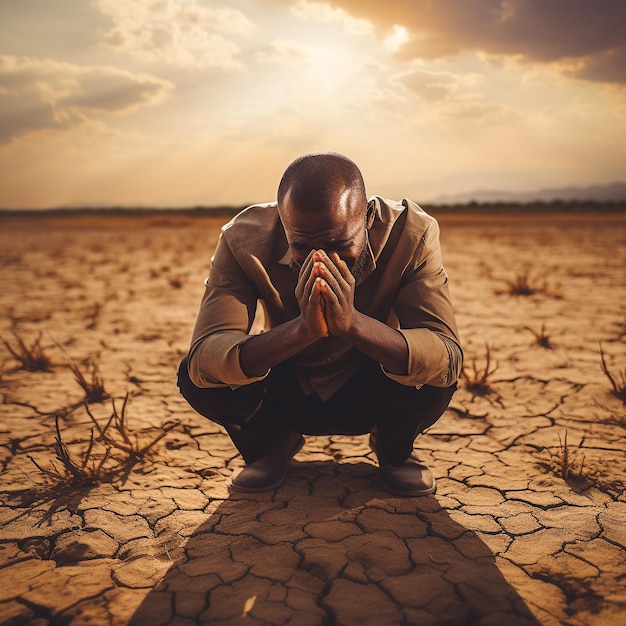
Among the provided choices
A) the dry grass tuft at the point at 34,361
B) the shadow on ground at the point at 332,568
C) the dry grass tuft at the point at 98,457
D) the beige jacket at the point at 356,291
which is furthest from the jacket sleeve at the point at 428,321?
the dry grass tuft at the point at 34,361

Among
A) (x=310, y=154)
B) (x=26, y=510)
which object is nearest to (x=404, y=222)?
(x=310, y=154)

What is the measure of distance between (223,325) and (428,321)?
622 mm

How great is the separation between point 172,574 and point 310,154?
3.86 ft

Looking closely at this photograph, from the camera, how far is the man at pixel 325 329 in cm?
141

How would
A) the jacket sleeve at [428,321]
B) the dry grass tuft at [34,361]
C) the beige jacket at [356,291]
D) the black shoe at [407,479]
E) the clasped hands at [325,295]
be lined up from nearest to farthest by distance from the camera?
1. the clasped hands at [325,295]
2. the jacket sleeve at [428,321]
3. the beige jacket at [356,291]
4. the black shoe at [407,479]
5. the dry grass tuft at [34,361]

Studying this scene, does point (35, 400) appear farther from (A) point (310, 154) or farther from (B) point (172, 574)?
(A) point (310, 154)

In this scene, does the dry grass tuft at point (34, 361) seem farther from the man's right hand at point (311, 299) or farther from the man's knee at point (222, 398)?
the man's right hand at point (311, 299)

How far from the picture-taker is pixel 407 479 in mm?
1759

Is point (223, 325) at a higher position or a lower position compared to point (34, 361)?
higher

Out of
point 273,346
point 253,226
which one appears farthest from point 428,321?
point 253,226

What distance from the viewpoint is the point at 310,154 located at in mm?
1512

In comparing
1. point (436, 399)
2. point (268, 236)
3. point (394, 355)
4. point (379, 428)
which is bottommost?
point (379, 428)

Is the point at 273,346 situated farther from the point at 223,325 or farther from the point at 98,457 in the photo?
the point at 98,457

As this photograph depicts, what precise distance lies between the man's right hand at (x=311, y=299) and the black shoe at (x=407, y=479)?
665 millimetres
